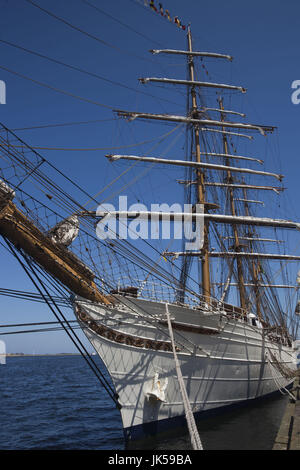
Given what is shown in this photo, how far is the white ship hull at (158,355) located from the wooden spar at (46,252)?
0.95 m

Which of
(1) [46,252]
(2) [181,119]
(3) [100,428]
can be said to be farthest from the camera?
(2) [181,119]

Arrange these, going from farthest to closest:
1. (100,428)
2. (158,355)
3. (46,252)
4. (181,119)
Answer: (181,119) < (100,428) < (158,355) < (46,252)

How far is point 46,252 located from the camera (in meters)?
9.05

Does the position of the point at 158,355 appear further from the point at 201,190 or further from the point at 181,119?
the point at 181,119

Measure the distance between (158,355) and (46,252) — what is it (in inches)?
224

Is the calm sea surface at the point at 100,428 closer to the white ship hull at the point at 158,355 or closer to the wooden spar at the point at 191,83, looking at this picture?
the white ship hull at the point at 158,355

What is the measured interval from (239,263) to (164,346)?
18408mm

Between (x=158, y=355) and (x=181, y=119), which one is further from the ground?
(x=181, y=119)

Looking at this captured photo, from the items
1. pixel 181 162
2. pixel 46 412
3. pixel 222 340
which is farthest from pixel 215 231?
pixel 46 412

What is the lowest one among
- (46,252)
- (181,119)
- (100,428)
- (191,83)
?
(100,428)

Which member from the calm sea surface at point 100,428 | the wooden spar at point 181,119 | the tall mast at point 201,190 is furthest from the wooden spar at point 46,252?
the wooden spar at point 181,119

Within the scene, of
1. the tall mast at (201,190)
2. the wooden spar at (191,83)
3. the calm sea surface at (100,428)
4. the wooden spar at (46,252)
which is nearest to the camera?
the wooden spar at (46,252)

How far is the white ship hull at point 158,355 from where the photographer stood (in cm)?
1159

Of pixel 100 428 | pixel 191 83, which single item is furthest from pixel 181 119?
pixel 100 428
